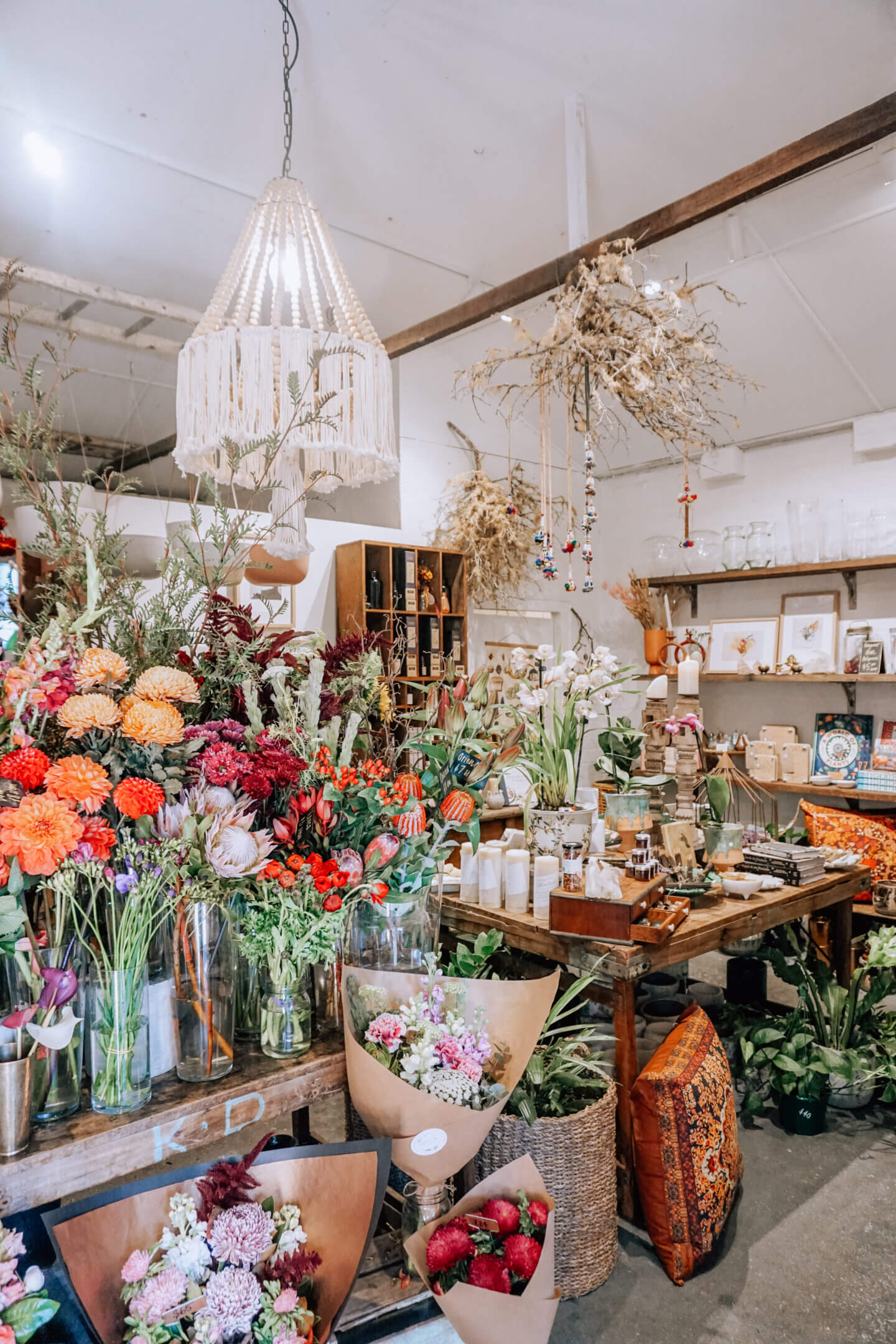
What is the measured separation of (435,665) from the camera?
5.07 meters

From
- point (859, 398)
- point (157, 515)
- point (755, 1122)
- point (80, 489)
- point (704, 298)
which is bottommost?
point (755, 1122)

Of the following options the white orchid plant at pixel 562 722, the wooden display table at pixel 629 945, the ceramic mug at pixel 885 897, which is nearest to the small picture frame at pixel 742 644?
the ceramic mug at pixel 885 897

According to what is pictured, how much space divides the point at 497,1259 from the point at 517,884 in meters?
1.26

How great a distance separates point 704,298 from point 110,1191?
4764mm

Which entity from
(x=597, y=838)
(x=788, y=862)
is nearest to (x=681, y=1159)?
(x=597, y=838)

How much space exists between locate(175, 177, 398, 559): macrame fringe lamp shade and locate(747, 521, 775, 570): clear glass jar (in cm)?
343

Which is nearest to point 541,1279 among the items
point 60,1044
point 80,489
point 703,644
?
point 60,1044

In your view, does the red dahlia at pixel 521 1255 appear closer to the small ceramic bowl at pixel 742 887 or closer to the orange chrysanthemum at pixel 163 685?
the orange chrysanthemum at pixel 163 685

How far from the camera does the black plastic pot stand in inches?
105

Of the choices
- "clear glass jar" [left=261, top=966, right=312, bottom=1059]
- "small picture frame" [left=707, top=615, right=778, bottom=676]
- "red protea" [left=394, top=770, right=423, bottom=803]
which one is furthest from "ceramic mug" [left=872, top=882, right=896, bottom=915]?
"clear glass jar" [left=261, top=966, right=312, bottom=1059]

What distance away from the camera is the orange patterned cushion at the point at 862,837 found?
4.24 metres

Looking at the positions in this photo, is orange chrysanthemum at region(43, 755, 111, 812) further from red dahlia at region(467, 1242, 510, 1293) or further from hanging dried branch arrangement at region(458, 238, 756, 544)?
hanging dried branch arrangement at region(458, 238, 756, 544)

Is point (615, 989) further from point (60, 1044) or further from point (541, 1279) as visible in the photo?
point (60, 1044)

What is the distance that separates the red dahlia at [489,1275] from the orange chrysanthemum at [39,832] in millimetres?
877
